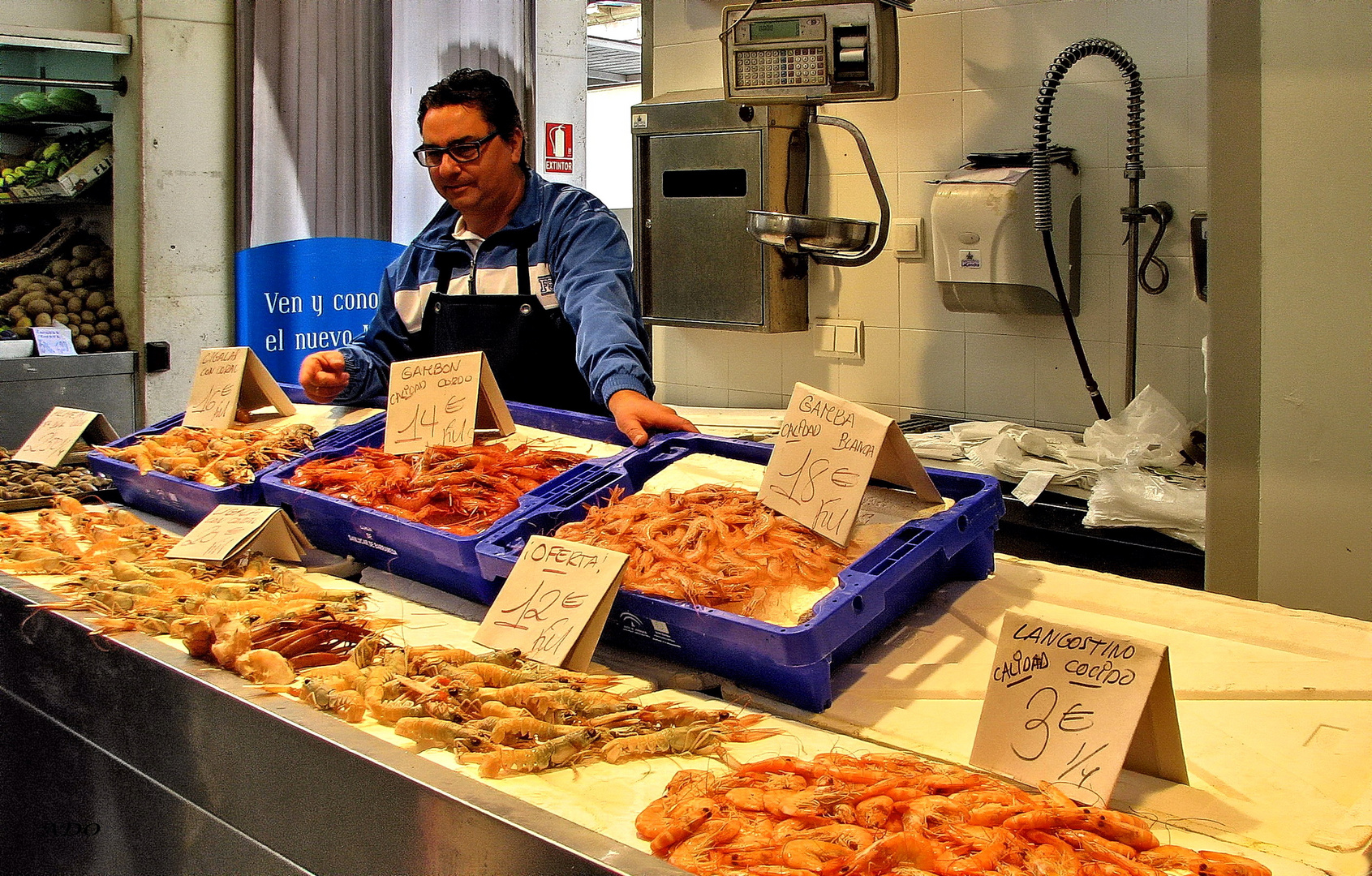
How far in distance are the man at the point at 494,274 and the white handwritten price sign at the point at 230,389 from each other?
0.31 feet

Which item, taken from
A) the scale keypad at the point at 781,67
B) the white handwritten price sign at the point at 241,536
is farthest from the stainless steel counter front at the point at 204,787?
the scale keypad at the point at 781,67

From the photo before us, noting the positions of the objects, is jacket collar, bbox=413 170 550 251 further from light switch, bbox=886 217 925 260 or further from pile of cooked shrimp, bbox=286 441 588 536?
light switch, bbox=886 217 925 260

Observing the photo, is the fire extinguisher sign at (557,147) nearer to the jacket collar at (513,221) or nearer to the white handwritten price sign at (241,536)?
the jacket collar at (513,221)

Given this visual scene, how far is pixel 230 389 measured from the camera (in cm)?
291

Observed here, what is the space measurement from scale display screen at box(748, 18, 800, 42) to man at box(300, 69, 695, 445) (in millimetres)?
1084

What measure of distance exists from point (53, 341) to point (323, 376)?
125 inches

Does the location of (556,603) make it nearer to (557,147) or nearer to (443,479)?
(443,479)

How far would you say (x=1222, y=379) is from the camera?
2445 mm

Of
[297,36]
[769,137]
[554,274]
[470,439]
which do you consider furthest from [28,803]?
[297,36]

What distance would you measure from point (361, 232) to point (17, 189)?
1.64 m

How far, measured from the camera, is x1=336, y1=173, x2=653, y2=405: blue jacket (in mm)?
2910

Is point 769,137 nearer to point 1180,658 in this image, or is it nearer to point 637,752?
point 1180,658

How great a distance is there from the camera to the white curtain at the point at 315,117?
537 cm

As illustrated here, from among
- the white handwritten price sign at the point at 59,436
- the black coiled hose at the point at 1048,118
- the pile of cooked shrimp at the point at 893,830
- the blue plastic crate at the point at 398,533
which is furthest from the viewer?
the black coiled hose at the point at 1048,118
